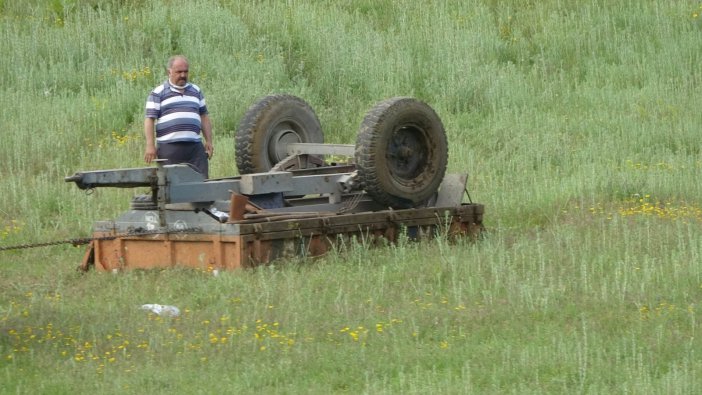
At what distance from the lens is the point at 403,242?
491 inches

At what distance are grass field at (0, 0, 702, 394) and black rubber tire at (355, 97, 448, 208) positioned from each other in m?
0.64

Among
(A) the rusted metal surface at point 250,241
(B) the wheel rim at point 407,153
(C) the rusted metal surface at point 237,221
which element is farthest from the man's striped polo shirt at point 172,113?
(B) the wheel rim at point 407,153

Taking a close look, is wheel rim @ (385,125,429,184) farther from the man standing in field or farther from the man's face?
the man's face

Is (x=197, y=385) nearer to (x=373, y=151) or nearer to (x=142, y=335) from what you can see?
(x=142, y=335)

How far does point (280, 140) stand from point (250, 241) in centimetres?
259

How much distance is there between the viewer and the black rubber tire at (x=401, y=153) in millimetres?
12609

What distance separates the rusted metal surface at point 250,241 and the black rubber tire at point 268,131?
169cm

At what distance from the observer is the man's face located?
12797 mm

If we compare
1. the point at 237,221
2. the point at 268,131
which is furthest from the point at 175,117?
the point at 237,221

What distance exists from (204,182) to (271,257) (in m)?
0.91

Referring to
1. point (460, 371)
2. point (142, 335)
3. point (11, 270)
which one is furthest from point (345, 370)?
point (11, 270)

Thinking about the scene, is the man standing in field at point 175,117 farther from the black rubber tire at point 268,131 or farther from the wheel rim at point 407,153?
the wheel rim at point 407,153

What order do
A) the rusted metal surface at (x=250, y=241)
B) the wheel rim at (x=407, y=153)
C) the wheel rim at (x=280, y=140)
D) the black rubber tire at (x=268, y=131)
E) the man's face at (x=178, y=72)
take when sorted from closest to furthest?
1. the rusted metal surface at (x=250, y=241)
2. the man's face at (x=178, y=72)
3. the wheel rim at (x=407, y=153)
4. the black rubber tire at (x=268, y=131)
5. the wheel rim at (x=280, y=140)

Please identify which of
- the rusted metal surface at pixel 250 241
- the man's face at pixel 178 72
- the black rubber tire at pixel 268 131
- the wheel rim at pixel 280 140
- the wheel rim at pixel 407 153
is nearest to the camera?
the rusted metal surface at pixel 250 241
